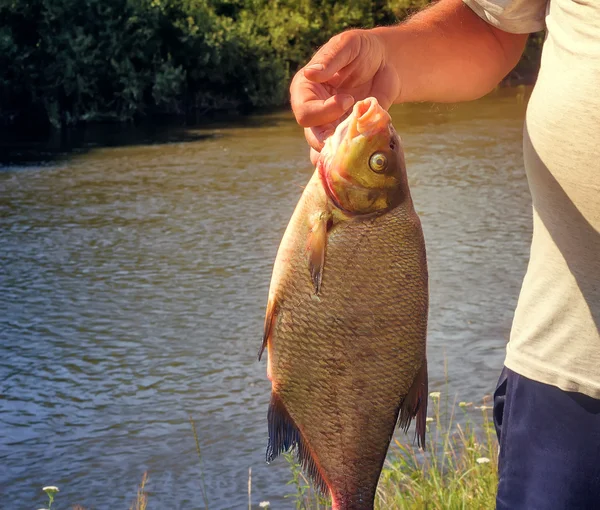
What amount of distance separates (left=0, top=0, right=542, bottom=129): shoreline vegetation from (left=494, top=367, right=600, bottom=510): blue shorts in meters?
29.2

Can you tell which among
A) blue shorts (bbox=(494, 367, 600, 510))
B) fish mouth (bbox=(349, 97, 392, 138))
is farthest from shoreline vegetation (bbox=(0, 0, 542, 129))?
fish mouth (bbox=(349, 97, 392, 138))

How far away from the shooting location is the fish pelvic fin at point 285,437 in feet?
5.86

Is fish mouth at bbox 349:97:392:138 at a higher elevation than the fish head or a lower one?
higher

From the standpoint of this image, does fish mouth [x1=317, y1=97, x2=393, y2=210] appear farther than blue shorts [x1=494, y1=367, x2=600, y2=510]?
No

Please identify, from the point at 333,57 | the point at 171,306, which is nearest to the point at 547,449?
the point at 333,57

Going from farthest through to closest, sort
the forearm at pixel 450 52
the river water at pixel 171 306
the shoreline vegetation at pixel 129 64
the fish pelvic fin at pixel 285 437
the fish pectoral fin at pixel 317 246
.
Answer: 1. the shoreline vegetation at pixel 129 64
2. the river water at pixel 171 306
3. the forearm at pixel 450 52
4. the fish pelvic fin at pixel 285 437
5. the fish pectoral fin at pixel 317 246

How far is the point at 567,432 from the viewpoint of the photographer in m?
1.87

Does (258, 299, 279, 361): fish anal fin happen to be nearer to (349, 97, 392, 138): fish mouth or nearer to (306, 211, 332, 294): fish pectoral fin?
(306, 211, 332, 294): fish pectoral fin

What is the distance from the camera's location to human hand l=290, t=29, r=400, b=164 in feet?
5.61

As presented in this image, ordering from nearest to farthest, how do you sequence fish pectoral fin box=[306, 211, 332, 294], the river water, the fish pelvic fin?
1. fish pectoral fin box=[306, 211, 332, 294]
2. the fish pelvic fin
3. the river water

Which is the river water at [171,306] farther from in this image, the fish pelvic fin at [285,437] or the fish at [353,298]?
the fish pelvic fin at [285,437]

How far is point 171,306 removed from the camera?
1129cm

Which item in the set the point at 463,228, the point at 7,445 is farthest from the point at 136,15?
the point at 7,445

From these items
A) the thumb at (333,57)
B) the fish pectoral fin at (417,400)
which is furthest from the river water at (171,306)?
the fish pectoral fin at (417,400)
